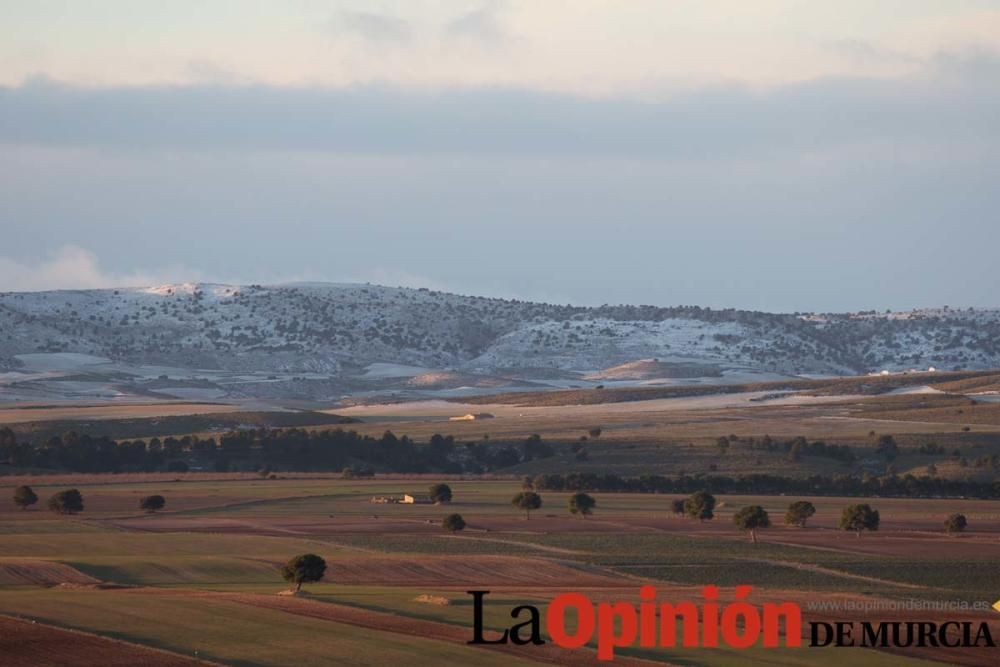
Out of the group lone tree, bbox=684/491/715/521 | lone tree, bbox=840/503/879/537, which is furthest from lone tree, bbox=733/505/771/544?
lone tree, bbox=684/491/715/521

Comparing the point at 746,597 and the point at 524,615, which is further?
the point at 746,597

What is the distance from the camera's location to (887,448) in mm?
120625

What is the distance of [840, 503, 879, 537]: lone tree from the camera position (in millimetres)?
79375

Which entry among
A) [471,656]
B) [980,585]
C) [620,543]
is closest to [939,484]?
[620,543]

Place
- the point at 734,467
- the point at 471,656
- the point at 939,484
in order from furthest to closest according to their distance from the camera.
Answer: the point at 734,467 < the point at 939,484 < the point at 471,656

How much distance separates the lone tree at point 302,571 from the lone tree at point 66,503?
29853 millimetres

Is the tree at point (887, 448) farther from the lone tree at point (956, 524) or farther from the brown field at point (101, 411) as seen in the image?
the brown field at point (101, 411)

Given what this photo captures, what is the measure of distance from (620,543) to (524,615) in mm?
24511

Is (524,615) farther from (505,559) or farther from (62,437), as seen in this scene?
(62,437)

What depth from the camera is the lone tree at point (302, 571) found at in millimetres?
58000

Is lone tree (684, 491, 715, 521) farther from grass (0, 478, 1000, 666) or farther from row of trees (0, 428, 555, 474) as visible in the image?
row of trees (0, 428, 555, 474)

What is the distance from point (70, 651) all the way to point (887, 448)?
281ft

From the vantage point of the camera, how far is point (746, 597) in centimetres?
5703

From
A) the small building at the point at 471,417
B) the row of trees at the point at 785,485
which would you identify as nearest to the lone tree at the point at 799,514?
the row of trees at the point at 785,485
